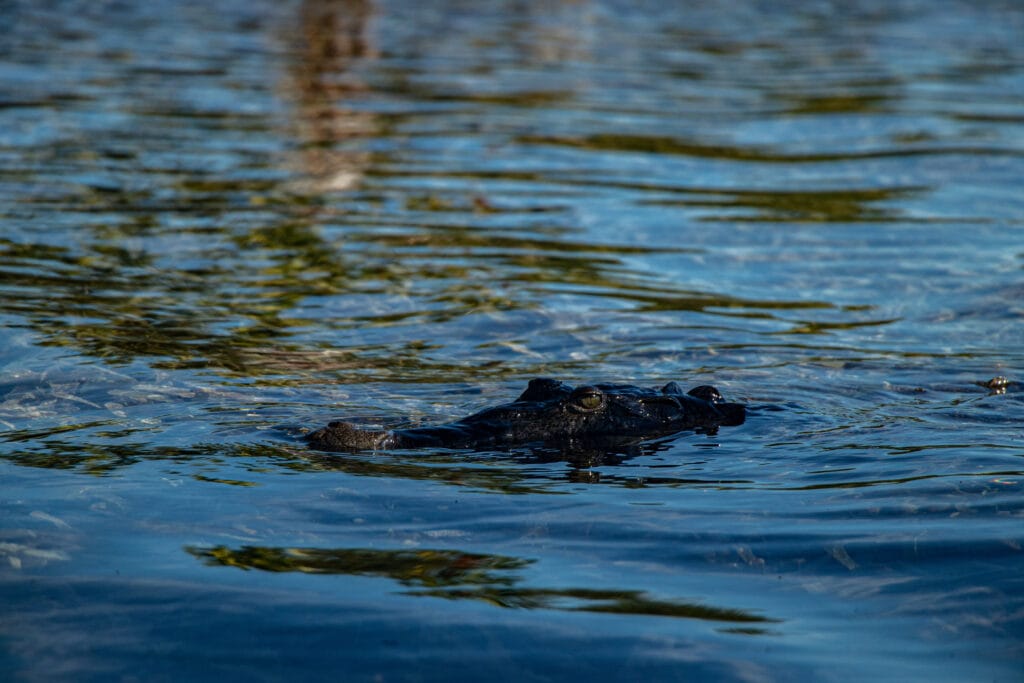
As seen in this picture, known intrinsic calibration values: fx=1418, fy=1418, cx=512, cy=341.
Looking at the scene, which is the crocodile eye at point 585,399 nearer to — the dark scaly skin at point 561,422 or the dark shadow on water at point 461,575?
the dark scaly skin at point 561,422

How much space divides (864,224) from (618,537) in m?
7.65

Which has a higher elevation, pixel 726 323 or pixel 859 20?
pixel 859 20

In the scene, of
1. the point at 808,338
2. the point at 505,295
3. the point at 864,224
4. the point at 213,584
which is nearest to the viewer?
the point at 213,584

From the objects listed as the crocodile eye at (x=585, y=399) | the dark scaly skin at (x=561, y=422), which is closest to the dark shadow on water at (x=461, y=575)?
the dark scaly skin at (x=561, y=422)

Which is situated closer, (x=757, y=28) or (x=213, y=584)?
(x=213, y=584)

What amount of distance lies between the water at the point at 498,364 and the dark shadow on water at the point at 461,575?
17mm

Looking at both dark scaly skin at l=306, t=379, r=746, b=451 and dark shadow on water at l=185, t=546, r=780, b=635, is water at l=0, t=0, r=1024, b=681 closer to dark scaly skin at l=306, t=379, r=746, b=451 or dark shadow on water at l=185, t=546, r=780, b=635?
dark shadow on water at l=185, t=546, r=780, b=635

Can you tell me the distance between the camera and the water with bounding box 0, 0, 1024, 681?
4.59 m

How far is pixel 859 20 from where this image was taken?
28.8 m

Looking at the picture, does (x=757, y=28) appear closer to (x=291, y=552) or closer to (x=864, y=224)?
(x=864, y=224)

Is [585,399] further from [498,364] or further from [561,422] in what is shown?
[498,364]

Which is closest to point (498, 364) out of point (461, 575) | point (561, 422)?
point (561, 422)

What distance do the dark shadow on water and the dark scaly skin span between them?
124 centimetres

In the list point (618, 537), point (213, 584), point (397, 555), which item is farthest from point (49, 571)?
point (618, 537)
